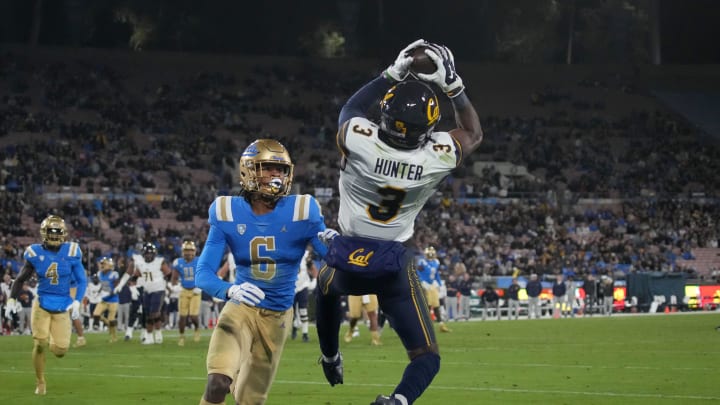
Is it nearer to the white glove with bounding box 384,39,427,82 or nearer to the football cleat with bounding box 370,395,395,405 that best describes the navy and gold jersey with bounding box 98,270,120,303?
the white glove with bounding box 384,39,427,82

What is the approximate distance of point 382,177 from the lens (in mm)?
7137

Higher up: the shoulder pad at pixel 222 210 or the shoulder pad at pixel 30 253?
the shoulder pad at pixel 222 210

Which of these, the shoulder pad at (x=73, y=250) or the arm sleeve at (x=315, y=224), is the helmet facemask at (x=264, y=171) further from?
the shoulder pad at (x=73, y=250)

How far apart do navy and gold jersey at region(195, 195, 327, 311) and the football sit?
1.24m

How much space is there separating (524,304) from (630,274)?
4.55 metres

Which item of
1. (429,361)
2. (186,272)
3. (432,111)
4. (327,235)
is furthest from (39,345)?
(186,272)

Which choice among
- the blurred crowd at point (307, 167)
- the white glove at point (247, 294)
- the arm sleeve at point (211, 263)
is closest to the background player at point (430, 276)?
the blurred crowd at point (307, 167)

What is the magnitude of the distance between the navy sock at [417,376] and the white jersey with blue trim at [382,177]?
764 millimetres

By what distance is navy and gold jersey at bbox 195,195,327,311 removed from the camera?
7742 millimetres

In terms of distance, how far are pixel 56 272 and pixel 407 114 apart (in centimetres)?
852

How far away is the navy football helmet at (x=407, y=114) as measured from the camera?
7031mm

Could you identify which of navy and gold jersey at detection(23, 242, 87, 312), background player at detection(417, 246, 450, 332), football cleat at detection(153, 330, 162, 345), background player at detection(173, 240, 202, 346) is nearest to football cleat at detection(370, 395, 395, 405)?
navy and gold jersey at detection(23, 242, 87, 312)

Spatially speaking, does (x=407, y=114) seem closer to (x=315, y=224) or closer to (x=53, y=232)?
(x=315, y=224)

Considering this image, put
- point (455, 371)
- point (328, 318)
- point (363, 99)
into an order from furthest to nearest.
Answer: point (455, 371) → point (328, 318) → point (363, 99)
